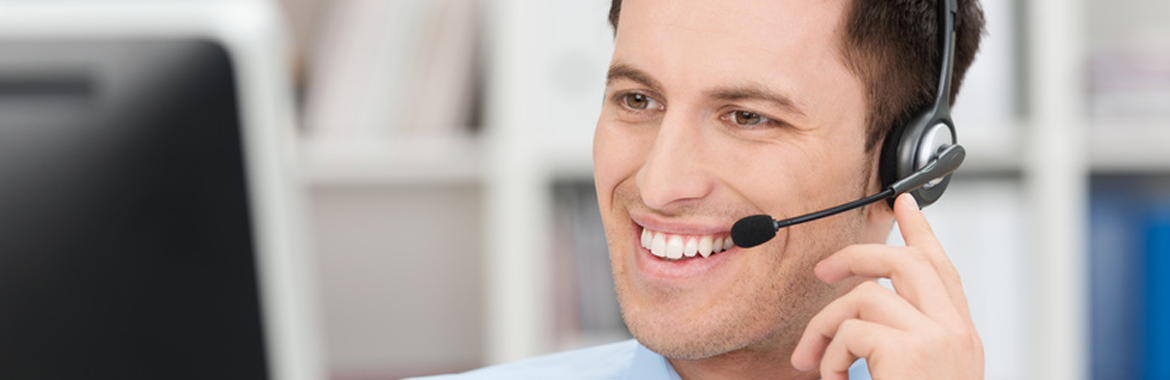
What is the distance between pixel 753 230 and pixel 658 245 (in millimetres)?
99

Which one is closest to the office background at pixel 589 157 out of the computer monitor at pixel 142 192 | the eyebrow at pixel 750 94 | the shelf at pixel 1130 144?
the shelf at pixel 1130 144

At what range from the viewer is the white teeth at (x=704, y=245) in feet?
2.96

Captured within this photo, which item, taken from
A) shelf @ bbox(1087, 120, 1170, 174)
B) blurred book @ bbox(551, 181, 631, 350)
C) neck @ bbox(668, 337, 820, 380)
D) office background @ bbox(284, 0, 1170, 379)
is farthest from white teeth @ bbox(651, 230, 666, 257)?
shelf @ bbox(1087, 120, 1170, 174)

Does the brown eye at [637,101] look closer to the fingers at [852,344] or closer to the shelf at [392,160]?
the fingers at [852,344]

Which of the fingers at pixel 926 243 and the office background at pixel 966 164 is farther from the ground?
the fingers at pixel 926 243

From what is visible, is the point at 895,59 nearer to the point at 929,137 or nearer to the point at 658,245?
the point at 929,137

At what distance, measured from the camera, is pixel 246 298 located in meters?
0.45

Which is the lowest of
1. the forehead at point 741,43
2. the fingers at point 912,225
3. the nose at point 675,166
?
the fingers at point 912,225

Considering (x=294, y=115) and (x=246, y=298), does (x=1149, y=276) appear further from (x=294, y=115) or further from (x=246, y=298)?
(x=246, y=298)

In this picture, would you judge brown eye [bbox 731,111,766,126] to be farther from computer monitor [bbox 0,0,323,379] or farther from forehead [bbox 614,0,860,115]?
computer monitor [bbox 0,0,323,379]

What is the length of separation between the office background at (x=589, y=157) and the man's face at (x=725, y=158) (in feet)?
3.42

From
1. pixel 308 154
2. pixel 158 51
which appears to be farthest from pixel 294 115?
pixel 158 51

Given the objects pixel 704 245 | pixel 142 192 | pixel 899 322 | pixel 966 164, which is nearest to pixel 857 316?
pixel 899 322

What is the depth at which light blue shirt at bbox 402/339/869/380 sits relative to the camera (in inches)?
37.9
